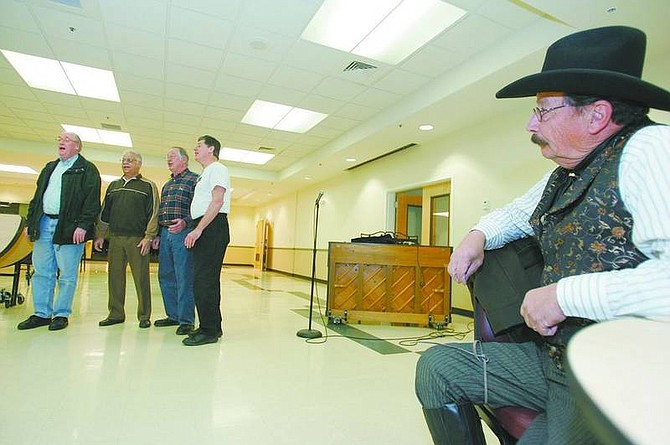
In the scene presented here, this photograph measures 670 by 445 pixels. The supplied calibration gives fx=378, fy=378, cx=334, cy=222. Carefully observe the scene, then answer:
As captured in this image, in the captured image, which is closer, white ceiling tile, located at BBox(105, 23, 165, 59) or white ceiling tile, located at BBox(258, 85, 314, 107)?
white ceiling tile, located at BBox(105, 23, 165, 59)

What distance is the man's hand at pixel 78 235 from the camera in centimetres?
295

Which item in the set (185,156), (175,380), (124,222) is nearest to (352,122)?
(185,156)

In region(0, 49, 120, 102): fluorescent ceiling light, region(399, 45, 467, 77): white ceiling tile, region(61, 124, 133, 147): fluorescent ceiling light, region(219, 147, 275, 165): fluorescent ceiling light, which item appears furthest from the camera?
region(219, 147, 275, 165): fluorescent ceiling light

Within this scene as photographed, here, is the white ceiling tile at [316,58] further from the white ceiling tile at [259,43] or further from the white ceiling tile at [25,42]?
the white ceiling tile at [25,42]

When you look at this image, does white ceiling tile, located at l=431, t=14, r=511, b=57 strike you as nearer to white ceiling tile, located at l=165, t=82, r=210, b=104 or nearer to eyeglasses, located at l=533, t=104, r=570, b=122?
eyeglasses, located at l=533, t=104, r=570, b=122

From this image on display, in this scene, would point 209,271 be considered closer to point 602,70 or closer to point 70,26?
point 602,70

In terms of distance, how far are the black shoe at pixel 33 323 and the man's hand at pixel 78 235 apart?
704mm

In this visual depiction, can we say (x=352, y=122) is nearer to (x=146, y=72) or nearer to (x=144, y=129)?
(x=146, y=72)

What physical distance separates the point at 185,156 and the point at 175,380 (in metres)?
1.94

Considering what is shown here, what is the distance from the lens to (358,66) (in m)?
4.32

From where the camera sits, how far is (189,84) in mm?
4965

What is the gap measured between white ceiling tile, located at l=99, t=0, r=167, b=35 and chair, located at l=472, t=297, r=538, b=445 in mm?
3704

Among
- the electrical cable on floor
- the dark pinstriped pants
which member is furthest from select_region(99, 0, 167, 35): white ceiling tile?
the dark pinstriped pants

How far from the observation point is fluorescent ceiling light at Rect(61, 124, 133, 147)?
7.04 m
